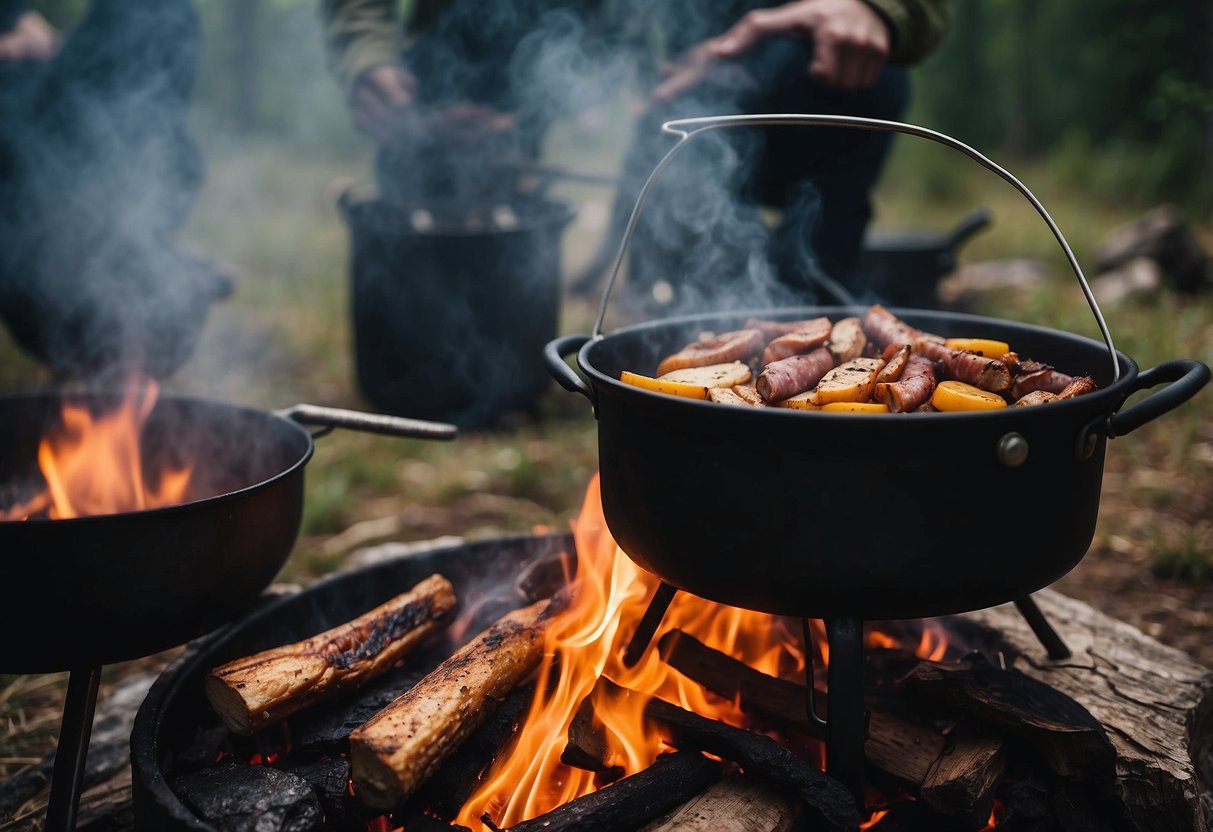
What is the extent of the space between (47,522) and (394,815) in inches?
30.1

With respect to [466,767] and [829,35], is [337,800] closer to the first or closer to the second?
[466,767]

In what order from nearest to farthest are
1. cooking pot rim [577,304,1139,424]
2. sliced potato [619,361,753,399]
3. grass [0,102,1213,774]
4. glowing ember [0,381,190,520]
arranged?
cooking pot rim [577,304,1139,424]
sliced potato [619,361,753,399]
glowing ember [0,381,190,520]
grass [0,102,1213,774]

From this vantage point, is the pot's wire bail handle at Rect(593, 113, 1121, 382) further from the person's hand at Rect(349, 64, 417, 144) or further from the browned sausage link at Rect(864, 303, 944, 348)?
the person's hand at Rect(349, 64, 417, 144)

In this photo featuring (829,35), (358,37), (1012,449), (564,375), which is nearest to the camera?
(1012,449)

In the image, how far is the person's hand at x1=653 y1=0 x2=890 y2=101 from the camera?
2578 millimetres

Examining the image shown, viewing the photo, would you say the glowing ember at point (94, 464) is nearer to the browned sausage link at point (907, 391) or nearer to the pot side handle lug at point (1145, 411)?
the browned sausage link at point (907, 391)

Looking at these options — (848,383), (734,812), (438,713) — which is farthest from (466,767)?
(848,383)

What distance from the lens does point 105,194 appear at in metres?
4.59

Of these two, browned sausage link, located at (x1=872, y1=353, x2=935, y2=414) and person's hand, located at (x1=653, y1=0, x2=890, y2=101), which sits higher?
person's hand, located at (x1=653, y1=0, x2=890, y2=101)

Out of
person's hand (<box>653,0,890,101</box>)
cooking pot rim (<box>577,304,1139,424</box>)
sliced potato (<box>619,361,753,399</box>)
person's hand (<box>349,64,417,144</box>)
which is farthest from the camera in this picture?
person's hand (<box>349,64,417,144</box>)

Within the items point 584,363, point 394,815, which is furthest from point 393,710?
point 584,363

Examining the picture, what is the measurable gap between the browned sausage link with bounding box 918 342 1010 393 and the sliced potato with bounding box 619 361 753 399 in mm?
372

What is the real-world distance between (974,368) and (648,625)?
0.82 m

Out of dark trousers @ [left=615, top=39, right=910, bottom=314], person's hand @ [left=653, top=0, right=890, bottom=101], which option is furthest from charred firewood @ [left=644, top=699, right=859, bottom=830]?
person's hand @ [left=653, top=0, right=890, bottom=101]
